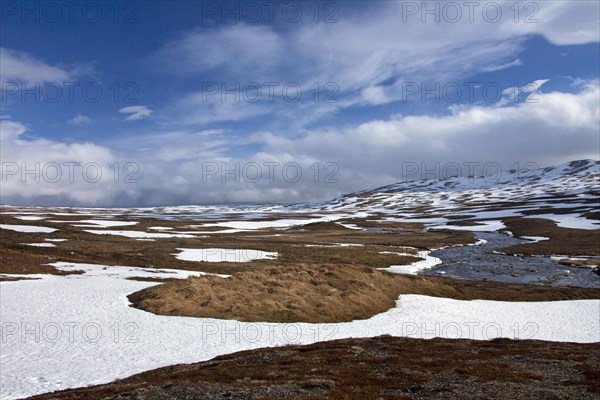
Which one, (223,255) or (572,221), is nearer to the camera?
(223,255)

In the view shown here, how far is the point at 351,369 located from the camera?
19578 mm

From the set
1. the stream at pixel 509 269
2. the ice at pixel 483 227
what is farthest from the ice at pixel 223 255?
the ice at pixel 483 227

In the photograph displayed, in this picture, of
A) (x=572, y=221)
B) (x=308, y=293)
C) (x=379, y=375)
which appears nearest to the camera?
(x=379, y=375)

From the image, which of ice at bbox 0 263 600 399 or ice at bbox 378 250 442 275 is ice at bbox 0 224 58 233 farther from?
ice at bbox 378 250 442 275

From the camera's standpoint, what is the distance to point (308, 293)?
1615 inches

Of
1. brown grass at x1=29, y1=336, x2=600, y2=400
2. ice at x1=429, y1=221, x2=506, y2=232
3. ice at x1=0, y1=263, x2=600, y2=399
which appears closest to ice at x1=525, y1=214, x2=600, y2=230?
ice at x1=429, y1=221, x2=506, y2=232

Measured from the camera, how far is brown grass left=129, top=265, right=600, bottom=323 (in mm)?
35500

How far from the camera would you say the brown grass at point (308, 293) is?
35500 mm

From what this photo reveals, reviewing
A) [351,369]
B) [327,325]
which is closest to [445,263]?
[327,325]

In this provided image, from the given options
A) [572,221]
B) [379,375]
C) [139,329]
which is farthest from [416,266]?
[572,221]

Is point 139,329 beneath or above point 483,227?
beneath

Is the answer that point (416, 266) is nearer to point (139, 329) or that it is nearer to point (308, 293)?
point (308, 293)

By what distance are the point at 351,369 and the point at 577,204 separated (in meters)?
190

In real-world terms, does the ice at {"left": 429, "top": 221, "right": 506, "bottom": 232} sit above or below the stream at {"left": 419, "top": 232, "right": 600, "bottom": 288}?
above
